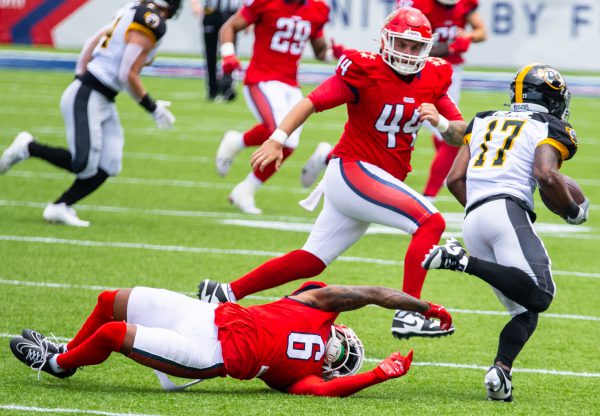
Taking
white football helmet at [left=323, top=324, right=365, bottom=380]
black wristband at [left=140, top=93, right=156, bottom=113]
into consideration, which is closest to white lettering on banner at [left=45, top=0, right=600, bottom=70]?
black wristband at [left=140, top=93, right=156, bottom=113]

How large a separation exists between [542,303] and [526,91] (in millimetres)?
973

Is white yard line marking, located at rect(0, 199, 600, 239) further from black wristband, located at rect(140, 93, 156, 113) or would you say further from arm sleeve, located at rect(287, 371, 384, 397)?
arm sleeve, located at rect(287, 371, 384, 397)

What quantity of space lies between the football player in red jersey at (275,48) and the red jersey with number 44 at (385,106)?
3.29 m

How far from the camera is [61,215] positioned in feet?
28.2

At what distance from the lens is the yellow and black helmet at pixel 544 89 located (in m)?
4.98

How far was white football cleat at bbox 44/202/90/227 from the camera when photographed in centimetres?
859

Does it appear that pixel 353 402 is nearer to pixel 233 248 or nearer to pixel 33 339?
pixel 33 339

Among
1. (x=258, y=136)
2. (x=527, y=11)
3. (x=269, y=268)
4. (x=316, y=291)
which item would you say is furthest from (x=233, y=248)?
(x=527, y=11)

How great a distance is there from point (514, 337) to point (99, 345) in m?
1.75

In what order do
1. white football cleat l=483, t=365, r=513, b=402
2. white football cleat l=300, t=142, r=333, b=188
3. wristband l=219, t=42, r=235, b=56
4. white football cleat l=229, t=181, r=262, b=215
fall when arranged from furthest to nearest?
white football cleat l=229, t=181, r=262, b=215 → white football cleat l=300, t=142, r=333, b=188 → wristband l=219, t=42, r=235, b=56 → white football cleat l=483, t=365, r=513, b=402

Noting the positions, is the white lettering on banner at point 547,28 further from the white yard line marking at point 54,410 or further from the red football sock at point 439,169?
the white yard line marking at point 54,410

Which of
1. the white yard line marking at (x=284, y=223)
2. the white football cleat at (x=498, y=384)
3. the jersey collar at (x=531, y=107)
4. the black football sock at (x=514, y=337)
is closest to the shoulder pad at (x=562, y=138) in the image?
the jersey collar at (x=531, y=107)

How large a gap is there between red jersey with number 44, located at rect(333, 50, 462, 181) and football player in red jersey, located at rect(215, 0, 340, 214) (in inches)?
129

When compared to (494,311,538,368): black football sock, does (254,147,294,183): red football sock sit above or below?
below
